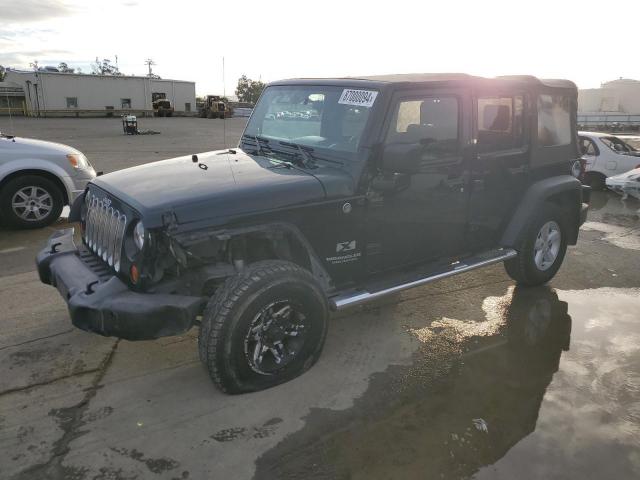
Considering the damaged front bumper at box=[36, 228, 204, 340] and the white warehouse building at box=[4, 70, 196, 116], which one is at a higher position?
the white warehouse building at box=[4, 70, 196, 116]

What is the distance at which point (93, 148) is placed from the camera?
61.8ft

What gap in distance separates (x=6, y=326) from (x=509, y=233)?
4432mm

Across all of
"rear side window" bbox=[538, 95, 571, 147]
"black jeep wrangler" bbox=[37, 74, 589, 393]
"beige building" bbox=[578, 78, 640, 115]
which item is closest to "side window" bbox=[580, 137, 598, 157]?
"rear side window" bbox=[538, 95, 571, 147]

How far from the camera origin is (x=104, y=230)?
11.4 ft

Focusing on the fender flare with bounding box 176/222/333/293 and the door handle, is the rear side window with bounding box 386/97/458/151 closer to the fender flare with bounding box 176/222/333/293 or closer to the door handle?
the door handle

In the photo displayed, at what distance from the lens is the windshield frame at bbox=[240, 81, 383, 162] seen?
142 inches

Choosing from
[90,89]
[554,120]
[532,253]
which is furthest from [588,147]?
[90,89]

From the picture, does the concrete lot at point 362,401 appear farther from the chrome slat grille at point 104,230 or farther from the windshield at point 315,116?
the windshield at point 315,116

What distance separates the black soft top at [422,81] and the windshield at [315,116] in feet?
Result: 0.22

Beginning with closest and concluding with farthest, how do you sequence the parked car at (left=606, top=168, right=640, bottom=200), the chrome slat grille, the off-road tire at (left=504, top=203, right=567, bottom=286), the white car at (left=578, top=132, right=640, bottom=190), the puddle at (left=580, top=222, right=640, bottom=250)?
the chrome slat grille
the off-road tire at (left=504, top=203, right=567, bottom=286)
the puddle at (left=580, top=222, right=640, bottom=250)
the parked car at (left=606, top=168, right=640, bottom=200)
the white car at (left=578, top=132, right=640, bottom=190)

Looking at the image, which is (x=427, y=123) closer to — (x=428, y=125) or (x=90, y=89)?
(x=428, y=125)

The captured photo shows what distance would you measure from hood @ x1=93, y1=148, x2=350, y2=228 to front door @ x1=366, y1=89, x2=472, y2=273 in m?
0.44

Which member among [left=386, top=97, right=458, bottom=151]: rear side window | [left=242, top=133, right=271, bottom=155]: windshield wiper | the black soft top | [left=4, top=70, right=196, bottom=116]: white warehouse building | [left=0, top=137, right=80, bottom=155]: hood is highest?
[left=4, top=70, right=196, bottom=116]: white warehouse building

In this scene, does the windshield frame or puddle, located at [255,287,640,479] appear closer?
puddle, located at [255,287,640,479]
